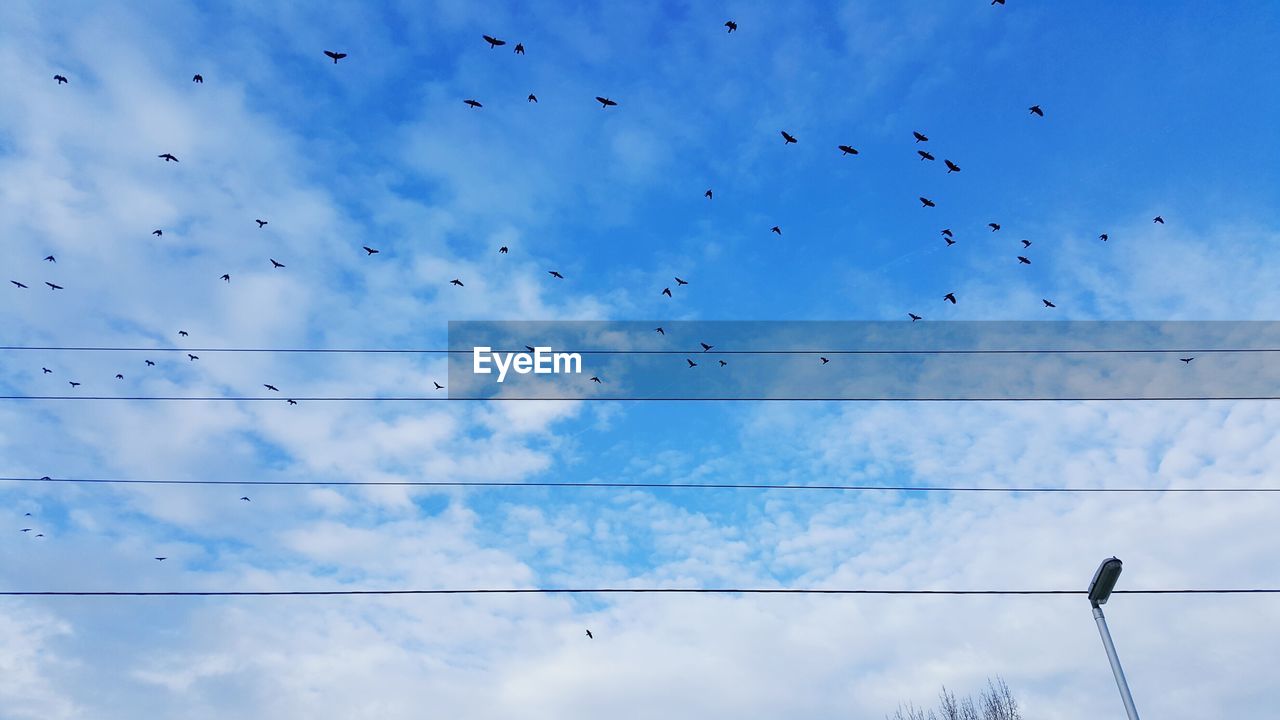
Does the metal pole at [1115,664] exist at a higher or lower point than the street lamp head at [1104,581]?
lower

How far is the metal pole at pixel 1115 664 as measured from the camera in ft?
47.6

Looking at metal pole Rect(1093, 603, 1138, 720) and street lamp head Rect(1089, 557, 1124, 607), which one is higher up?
street lamp head Rect(1089, 557, 1124, 607)

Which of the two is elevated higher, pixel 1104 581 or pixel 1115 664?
pixel 1104 581

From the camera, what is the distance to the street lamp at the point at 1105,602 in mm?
14461

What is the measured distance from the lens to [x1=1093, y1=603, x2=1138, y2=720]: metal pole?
14.5 m

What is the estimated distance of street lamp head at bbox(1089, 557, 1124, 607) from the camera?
14.4 m

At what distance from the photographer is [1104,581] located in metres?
14.7

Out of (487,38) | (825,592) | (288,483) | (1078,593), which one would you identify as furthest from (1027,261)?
(288,483)

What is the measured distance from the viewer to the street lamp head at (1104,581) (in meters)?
14.4

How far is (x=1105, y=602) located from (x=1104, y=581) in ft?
2.02

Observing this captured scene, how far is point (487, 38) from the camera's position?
16766 millimetres

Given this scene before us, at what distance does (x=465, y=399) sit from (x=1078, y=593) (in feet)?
43.4

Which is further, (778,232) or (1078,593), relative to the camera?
(778,232)

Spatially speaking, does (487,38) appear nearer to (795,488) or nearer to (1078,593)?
(795,488)
